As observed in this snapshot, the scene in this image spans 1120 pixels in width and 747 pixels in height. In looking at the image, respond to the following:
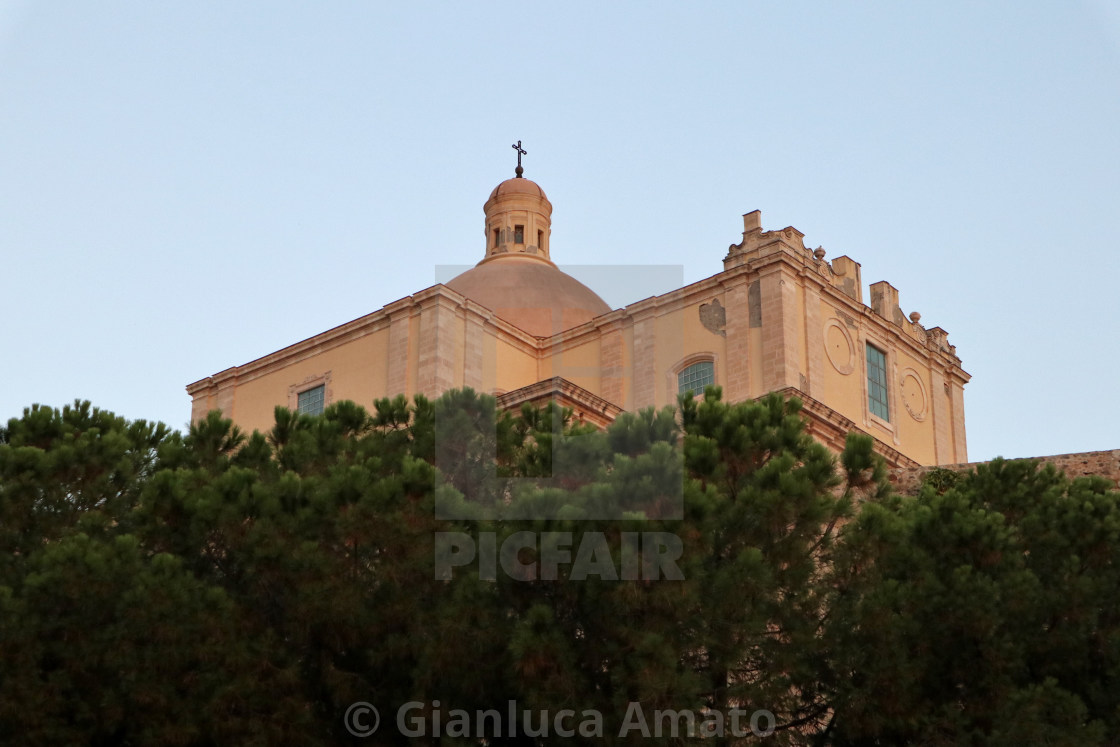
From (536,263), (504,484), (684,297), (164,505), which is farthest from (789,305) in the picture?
(164,505)

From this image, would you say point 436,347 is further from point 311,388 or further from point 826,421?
point 826,421

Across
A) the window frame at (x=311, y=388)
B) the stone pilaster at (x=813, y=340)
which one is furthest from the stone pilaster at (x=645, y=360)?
the window frame at (x=311, y=388)

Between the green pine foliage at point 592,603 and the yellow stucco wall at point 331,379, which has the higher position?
the yellow stucco wall at point 331,379

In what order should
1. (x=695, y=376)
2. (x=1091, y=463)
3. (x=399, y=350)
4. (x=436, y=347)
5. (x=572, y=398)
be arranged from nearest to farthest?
(x=1091, y=463) → (x=572, y=398) → (x=436, y=347) → (x=695, y=376) → (x=399, y=350)

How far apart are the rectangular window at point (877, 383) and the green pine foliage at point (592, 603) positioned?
575 inches

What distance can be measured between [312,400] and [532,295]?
4902 millimetres

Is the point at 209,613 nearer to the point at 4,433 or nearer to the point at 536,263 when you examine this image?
the point at 4,433

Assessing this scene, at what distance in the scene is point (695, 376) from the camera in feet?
89.0

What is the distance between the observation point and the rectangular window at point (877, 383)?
28188mm

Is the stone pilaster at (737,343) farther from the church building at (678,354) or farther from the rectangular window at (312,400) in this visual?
the rectangular window at (312,400)

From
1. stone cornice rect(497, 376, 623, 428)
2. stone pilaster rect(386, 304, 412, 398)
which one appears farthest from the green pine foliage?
stone pilaster rect(386, 304, 412, 398)

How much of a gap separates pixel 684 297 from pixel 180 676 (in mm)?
16525

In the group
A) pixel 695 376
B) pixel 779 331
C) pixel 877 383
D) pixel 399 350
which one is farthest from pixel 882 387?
pixel 399 350

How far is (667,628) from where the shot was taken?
39.3 ft
